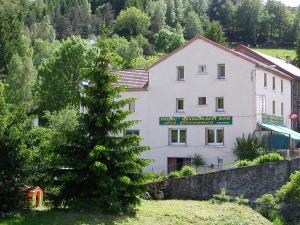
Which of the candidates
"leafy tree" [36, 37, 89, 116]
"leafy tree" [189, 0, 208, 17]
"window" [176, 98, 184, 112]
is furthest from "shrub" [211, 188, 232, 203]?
"leafy tree" [189, 0, 208, 17]

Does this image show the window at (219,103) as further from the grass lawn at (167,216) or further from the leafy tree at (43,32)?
the leafy tree at (43,32)

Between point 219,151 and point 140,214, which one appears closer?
point 140,214

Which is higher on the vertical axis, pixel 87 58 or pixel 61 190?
pixel 87 58

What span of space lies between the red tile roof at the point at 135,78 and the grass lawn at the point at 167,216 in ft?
57.3

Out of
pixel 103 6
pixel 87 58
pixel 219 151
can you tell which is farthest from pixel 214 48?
pixel 103 6

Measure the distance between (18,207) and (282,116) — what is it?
32932 millimetres

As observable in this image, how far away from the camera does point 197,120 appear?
153 ft

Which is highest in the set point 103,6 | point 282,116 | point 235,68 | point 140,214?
point 103,6

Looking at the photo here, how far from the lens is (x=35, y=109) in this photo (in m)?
66.6

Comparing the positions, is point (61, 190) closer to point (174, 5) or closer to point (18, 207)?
point (18, 207)

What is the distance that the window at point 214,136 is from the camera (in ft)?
151

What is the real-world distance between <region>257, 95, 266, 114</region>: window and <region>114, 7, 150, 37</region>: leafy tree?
111 metres

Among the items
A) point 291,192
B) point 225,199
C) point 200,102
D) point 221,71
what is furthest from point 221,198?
point 221,71

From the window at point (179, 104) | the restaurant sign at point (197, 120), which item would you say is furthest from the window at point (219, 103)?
the window at point (179, 104)
